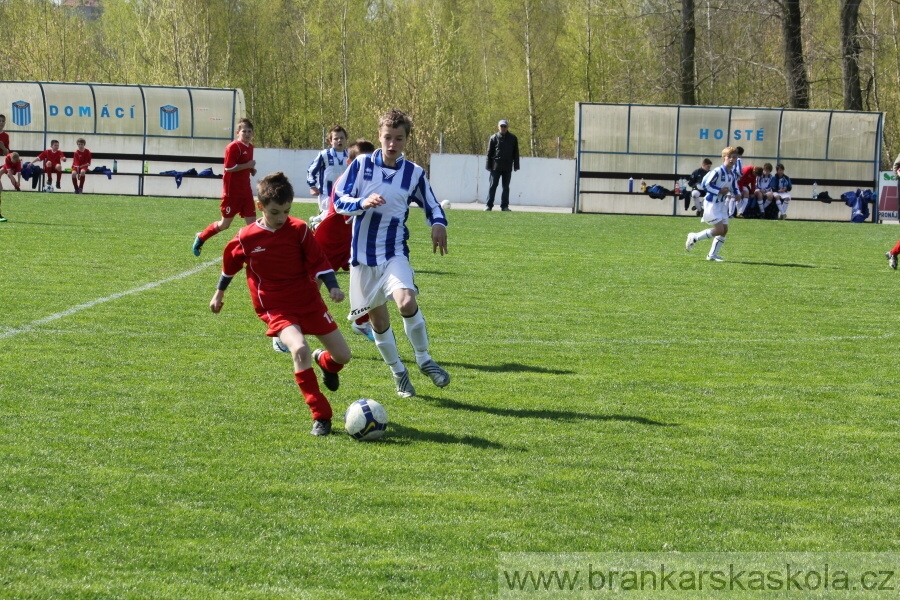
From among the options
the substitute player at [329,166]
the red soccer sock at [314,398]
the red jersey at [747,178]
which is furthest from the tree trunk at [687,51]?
the red soccer sock at [314,398]

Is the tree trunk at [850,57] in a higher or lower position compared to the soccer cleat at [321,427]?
higher

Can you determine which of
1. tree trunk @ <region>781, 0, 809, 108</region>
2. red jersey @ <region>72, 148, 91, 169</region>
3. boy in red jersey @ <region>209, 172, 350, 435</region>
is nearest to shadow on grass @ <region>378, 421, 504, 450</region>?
boy in red jersey @ <region>209, 172, 350, 435</region>

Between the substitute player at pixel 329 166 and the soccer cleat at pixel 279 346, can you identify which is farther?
the substitute player at pixel 329 166

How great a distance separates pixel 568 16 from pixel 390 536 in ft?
163

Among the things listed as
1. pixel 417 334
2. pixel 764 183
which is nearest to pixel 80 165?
pixel 764 183

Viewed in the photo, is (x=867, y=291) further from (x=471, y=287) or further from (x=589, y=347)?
(x=589, y=347)

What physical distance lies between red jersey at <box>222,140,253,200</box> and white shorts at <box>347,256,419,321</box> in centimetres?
820

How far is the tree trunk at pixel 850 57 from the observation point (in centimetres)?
3241

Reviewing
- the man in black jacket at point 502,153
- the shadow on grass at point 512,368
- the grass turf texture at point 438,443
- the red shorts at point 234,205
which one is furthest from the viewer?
the man in black jacket at point 502,153

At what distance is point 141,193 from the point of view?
3131 cm

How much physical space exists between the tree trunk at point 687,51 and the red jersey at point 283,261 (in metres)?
30.8

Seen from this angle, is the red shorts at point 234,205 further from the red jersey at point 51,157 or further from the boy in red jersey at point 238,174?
the red jersey at point 51,157

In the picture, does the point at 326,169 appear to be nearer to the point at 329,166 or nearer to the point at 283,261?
the point at 329,166

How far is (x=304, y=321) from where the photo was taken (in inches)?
235
